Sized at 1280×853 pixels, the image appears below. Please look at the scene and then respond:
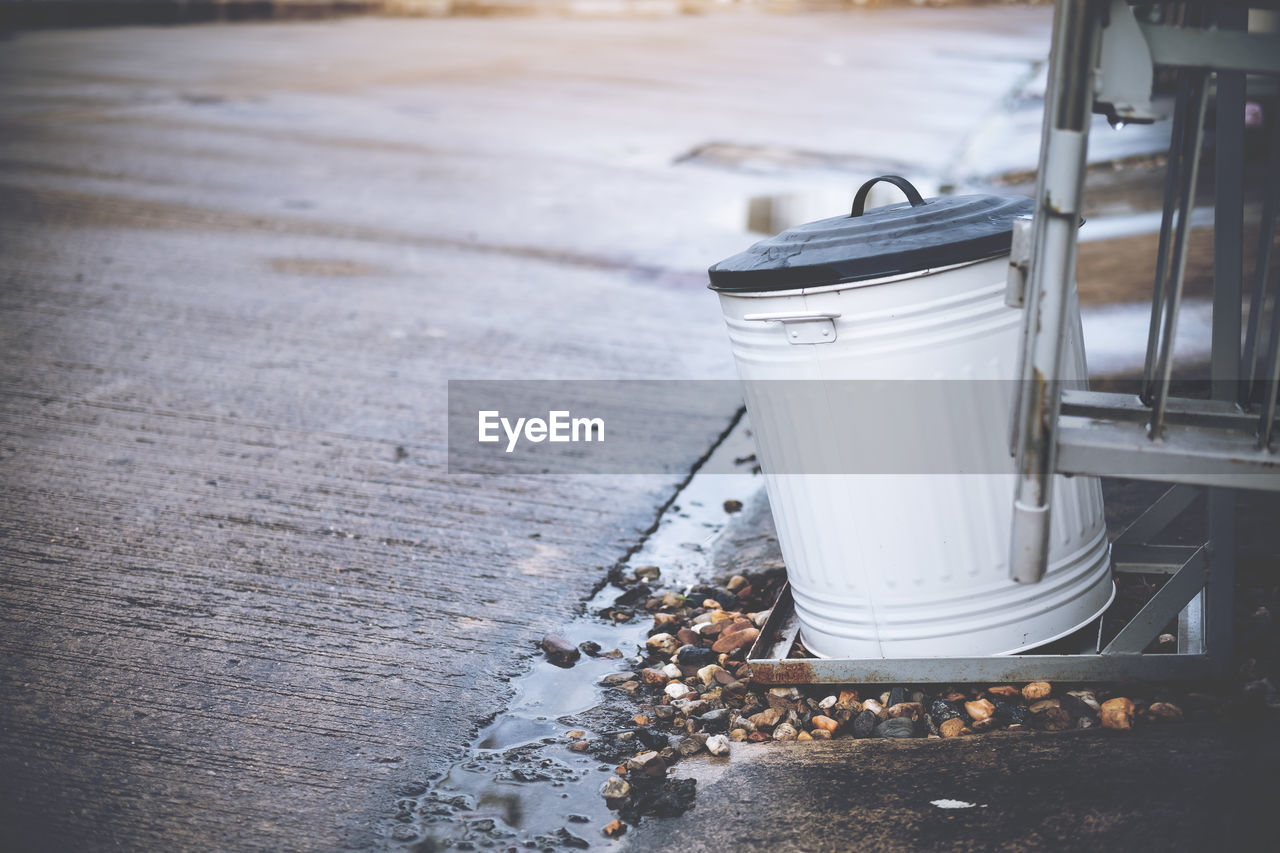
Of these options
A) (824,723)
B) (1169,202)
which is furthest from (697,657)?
(1169,202)

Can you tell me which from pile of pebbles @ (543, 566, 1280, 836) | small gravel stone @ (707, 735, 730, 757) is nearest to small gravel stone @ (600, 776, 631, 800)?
pile of pebbles @ (543, 566, 1280, 836)

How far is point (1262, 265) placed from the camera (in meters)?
2.35

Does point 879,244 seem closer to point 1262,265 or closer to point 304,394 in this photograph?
point 1262,265

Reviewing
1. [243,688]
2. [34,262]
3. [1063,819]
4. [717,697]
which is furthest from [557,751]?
[34,262]

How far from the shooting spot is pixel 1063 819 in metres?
2.17

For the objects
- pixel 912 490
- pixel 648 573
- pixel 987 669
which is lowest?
pixel 648 573

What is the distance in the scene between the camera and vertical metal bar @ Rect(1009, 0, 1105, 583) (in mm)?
1910

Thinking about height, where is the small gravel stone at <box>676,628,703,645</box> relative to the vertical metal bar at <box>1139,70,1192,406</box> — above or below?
below

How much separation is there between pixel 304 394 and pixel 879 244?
3152 millimetres

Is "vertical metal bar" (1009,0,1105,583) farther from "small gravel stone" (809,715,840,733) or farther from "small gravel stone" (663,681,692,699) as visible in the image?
"small gravel stone" (663,681,692,699)

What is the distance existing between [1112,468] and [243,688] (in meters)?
2.14

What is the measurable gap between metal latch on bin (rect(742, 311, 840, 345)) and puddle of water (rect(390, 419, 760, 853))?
106 centimetres

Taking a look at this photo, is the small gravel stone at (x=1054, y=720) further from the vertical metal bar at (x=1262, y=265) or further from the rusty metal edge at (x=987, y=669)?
the vertical metal bar at (x=1262, y=265)

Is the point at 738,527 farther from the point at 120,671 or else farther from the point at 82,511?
the point at 82,511
